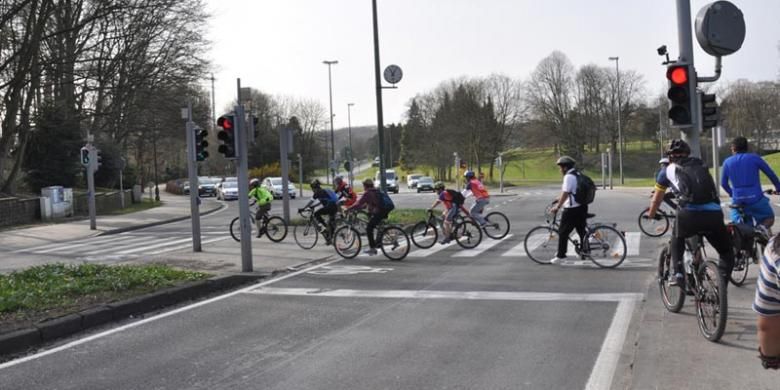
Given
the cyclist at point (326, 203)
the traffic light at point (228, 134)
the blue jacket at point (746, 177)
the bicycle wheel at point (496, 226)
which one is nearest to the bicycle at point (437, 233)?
the bicycle wheel at point (496, 226)

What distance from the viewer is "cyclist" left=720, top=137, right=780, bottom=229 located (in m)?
8.69

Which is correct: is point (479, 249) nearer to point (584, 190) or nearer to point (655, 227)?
point (584, 190)

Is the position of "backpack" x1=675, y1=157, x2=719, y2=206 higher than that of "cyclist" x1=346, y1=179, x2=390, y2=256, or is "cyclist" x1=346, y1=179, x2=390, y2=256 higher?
"backpack" x1=675, y1=157, x2=719, y2=206

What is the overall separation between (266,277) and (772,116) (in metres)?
80.0

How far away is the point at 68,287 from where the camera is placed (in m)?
9.04

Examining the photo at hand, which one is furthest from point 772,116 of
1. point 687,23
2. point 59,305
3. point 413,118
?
point 59,305

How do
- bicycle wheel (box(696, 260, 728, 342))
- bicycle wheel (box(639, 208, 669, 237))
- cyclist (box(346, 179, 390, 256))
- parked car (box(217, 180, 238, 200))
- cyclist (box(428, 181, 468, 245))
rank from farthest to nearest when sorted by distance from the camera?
1. parked car (box(217, 180, 238, 200))
2. bicycle wheel (box(639, 208, 669, 237))
3. cyclist (box(428, 181, 468, 245))
4. cyclist (box(346, 179, 390, 256))
5. bicycle wheel (box(696, 260, 728, 342))

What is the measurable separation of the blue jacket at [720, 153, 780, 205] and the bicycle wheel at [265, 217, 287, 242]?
11.1 m

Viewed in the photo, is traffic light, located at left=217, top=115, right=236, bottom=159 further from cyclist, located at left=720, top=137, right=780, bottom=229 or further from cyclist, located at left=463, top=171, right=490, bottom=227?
cyclist, located at left=720, top=137, right=780, bottom=229

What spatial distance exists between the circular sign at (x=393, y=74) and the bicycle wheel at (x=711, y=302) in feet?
52.5

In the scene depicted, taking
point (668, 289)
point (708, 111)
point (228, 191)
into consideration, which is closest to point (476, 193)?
point (708, 111)

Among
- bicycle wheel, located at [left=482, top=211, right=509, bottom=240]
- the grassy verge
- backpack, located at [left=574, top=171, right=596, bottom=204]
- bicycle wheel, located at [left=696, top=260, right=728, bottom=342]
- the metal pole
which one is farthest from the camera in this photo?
the metal pole

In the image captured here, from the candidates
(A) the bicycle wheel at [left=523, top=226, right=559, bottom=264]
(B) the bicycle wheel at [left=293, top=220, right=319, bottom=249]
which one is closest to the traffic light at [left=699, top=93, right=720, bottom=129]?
(A) the bicycle wheel at [left=523, top=226, right=559, bottom=264]

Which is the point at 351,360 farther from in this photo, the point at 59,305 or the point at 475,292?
the point at 59,305
